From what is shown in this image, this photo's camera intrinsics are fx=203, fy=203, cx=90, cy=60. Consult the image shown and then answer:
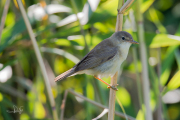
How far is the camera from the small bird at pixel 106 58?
204 cm

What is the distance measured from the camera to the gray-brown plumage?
204cm

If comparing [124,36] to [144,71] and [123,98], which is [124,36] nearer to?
[144,71]

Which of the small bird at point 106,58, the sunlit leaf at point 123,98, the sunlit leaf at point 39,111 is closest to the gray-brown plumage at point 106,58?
the small bird at point 106,58

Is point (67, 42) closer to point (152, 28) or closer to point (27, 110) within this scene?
point (27, 110)

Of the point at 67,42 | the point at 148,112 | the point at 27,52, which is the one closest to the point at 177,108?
the point at 148,112

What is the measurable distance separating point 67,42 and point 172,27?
2.12 meters

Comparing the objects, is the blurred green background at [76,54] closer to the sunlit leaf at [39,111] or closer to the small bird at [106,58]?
the sunlit leaf at [39,111]

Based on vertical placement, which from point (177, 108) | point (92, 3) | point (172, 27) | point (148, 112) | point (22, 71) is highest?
point (92, 3)

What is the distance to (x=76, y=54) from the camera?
318 centimetres

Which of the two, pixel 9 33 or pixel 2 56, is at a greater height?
pixel 9 33

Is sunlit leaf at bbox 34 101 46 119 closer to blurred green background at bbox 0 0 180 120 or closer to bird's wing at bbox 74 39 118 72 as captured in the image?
blurred green background at bbox 0 0 180 120

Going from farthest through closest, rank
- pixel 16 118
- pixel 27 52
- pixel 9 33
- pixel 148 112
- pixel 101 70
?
pixel 16 118 → pixel 27 52 → pixel 9 33 → pixel 101 70 → pixel 148 112

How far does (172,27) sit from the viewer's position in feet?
11.8

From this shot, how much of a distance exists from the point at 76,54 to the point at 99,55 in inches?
42.0
